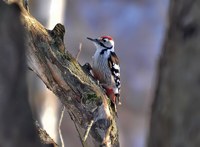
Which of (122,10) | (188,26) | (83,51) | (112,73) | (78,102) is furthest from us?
(122,10)

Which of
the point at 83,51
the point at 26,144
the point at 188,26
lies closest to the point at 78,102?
the point at 26,144

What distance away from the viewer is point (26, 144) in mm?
700

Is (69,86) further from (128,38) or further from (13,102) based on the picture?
(128,38)

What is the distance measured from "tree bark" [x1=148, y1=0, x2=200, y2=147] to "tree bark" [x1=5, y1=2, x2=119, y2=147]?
78 centimetres

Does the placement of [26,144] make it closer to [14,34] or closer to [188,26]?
[14,34]

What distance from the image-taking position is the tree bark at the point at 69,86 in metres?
1.25

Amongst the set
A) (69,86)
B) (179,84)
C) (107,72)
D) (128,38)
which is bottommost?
(179,84)

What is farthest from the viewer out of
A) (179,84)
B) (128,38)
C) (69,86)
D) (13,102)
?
(128,38)

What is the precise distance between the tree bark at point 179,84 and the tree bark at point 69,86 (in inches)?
30.6

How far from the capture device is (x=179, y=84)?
450mm

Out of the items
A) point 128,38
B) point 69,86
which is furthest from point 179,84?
point 128,38

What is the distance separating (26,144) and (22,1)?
841 mm

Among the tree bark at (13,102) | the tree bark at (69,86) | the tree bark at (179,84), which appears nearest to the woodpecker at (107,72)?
the tree bark at (69,86)

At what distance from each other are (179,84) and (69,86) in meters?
0.87
